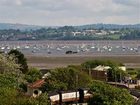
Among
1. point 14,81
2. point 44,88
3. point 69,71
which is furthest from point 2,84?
point 69,71

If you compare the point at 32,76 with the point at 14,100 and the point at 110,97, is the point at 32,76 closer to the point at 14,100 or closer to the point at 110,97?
the point at 110,97

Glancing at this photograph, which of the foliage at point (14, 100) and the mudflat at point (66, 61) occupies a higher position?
the foliage at point (14, 100)

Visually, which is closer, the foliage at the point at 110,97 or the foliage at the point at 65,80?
the foliage at the point at 110,97

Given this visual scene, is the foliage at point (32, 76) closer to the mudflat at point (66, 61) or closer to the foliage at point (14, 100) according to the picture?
the foliage at point (14, 100)

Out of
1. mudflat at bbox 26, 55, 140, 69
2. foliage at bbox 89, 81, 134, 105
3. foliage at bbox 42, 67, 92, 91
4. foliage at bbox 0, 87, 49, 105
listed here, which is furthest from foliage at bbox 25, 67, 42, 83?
mudflat at bbox 26, 55, 140, 69

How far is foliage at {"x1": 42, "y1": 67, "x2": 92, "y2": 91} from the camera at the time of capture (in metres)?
53.7

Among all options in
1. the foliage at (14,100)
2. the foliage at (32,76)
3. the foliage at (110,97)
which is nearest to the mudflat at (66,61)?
the foliage at (32,76)

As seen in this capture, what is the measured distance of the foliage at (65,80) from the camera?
176 feet

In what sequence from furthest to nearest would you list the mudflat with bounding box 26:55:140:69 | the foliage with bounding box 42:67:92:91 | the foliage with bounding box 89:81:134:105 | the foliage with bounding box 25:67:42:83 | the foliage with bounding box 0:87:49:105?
the mudflat with bounding box 26:55:140:69 → the foliage with bounding box 25:67:42:83 → the foliage with bounding box 42:67:92:91 → the foliage with bounding box 89:81:134:105 → the foliage with bounding box 0:87:49:105

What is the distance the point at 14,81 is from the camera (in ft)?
168

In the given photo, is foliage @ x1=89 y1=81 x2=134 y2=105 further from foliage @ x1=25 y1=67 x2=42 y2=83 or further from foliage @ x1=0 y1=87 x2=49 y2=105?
foliage @ x1=25 y1=67 x2=42 y2=83

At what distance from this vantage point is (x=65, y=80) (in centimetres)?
5556

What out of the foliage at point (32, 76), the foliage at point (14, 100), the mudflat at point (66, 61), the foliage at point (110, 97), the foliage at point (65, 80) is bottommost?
the mudflat at point (66, 61)

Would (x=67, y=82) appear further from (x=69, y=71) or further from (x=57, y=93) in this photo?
(x=57, y=93)
